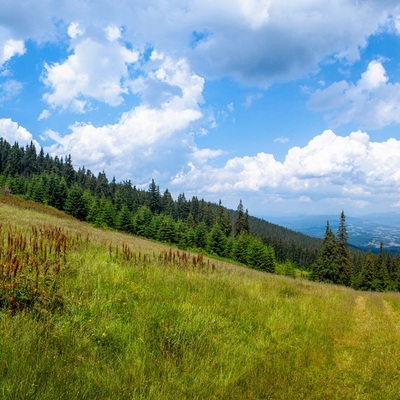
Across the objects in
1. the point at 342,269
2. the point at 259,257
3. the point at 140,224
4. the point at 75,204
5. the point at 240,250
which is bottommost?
the point at 259,257

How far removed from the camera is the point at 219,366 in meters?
4.32

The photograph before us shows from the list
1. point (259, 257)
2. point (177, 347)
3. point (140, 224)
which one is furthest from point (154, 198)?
point (177, 347)

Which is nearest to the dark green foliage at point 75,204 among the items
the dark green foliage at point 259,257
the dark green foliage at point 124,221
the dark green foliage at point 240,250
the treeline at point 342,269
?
the dark green foliage at point 124,221

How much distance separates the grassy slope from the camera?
345cm

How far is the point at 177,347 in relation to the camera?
4.58 meters

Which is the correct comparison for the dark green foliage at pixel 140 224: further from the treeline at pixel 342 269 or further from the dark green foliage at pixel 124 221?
the treeline at pixel 342 269

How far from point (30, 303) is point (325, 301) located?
874cm

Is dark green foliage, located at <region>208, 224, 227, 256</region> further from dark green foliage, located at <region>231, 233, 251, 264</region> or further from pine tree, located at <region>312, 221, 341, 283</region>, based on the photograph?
pine tree, located at <region>312, 221, 341, 283</region>

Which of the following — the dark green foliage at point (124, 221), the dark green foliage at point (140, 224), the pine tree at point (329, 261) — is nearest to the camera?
the pine tree at point (329, 261)

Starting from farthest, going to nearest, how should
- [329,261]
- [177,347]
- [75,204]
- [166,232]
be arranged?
[75,204]
[166,232]
[329,261]
[177,347]

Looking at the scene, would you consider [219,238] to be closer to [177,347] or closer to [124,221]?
[124,221]

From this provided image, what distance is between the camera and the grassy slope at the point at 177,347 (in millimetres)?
3447

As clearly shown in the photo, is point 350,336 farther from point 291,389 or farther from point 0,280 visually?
point 0,280

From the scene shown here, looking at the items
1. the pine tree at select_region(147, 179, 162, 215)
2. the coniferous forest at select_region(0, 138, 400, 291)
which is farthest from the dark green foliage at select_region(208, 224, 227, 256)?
Result: the pine tree at select_region(147, 179, 162, 215)
